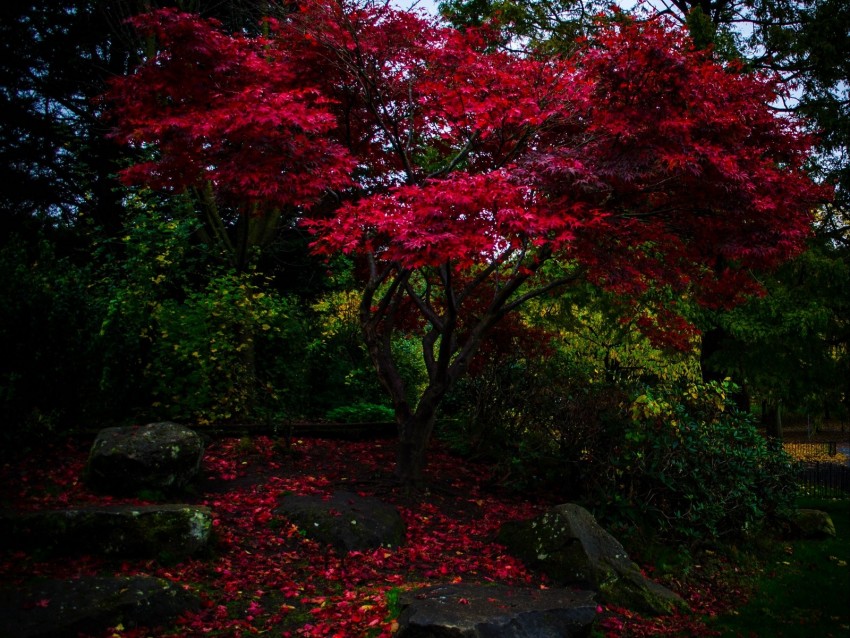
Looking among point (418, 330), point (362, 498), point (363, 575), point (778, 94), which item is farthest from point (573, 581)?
point (778, 94)

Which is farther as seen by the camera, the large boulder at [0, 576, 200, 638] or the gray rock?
the gray rock

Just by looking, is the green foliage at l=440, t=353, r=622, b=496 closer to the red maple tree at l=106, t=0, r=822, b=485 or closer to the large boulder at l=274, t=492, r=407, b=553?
the red maple tree at l=106, t=0, r=822, b=485

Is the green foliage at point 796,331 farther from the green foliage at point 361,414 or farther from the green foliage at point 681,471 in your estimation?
the green foliage at point 361,414

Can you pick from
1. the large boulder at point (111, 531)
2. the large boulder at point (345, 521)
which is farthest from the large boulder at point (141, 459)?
the large boulder at point (345, 521)

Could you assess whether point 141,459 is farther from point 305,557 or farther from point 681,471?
point 681,471

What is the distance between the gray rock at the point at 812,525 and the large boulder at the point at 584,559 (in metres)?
4.70

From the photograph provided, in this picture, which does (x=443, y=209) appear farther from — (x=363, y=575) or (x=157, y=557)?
(x=157, y=557)

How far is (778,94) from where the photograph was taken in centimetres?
782

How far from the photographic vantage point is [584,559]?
6.00 m

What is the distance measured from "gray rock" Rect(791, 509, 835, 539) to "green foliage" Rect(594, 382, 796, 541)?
1609 mm

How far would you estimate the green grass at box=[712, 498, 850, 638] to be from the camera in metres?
5.84

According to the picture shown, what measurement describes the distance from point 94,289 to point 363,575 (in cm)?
669

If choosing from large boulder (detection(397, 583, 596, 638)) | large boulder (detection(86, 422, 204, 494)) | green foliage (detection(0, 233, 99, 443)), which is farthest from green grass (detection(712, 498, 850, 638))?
green foliage (detection(0, 233, 99, 443))

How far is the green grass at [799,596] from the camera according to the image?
230 inches
